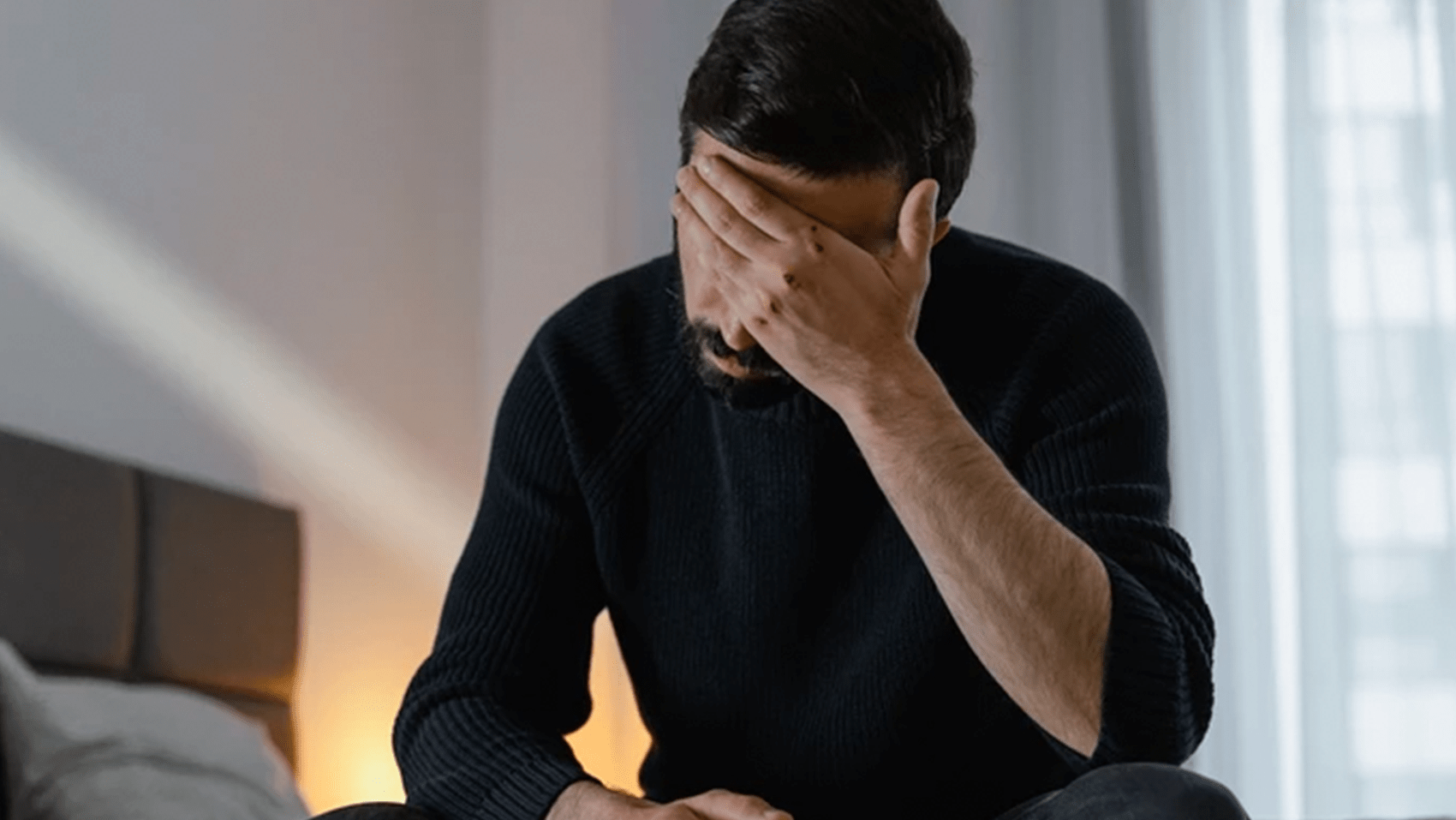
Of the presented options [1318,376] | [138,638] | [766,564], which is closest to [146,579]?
[138,638]

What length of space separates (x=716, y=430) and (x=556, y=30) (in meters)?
2.36

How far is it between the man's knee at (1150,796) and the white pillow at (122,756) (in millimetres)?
1150

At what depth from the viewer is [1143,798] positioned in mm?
1027

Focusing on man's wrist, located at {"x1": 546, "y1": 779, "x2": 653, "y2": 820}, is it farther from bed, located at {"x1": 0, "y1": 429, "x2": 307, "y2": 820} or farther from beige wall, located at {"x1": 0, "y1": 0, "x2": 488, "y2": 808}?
beige wall, located at {"x1": 0, "y1": 0, "x2": 488, "y2": 808}

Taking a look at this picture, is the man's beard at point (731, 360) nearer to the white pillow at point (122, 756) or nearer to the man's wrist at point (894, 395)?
the man's wrist at point (894, 395)

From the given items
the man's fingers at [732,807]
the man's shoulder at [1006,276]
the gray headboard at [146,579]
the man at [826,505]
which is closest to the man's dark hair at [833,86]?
the man at [826,505]

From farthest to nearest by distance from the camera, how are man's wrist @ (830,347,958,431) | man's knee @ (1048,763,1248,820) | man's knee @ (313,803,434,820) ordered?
man's wrist @ (830,347,958,431), man's knee @ (313,803,434,820), man's knee @ (1048,763,1248,820)

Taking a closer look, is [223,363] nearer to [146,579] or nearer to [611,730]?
[146,579]

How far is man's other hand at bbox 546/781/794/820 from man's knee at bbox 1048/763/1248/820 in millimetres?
201

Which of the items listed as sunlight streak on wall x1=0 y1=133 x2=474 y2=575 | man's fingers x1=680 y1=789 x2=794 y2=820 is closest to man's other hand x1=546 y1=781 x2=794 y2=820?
man's fingers x1=680 y1=789 x2=794 y2=820

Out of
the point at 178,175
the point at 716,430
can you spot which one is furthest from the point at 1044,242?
the point at 716,430

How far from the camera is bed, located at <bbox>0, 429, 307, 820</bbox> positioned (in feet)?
6.28

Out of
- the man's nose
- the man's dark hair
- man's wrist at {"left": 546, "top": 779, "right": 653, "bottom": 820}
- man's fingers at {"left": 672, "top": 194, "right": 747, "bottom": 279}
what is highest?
the man's dark hair

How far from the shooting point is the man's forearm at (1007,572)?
121 cm
